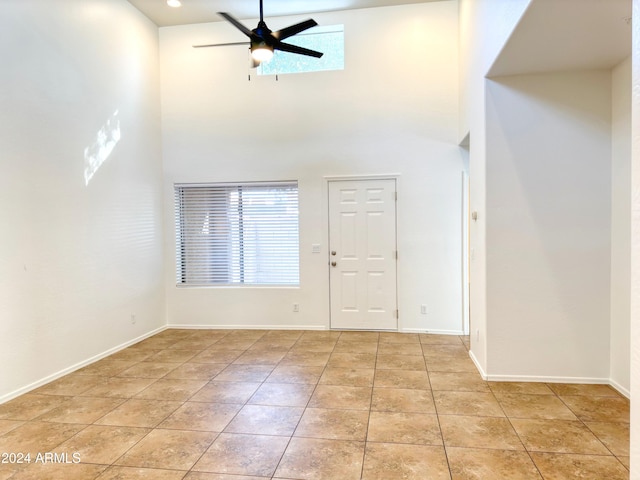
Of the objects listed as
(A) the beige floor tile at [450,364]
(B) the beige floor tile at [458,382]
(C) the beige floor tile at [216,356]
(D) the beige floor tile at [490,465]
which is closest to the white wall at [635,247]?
(D) the beige floor tile at [490,465]

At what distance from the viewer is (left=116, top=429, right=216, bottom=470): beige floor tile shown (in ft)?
7.03

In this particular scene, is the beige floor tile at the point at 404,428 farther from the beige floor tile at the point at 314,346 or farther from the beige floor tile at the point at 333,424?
the beige floor tile at the point at 314,346

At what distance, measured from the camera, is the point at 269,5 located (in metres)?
4.73

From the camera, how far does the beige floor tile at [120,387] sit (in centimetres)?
311

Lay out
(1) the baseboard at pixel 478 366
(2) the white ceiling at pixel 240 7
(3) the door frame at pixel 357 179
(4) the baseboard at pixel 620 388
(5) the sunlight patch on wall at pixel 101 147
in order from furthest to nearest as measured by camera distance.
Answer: (3) the door frame at pixel 357 179, (2) the white ceiling at pixel 240 7, (5) the sunlight patch on wall at pixel 101 147, (1) the baseboard at pixel 478 366, (4) the baseboard at pixel 620 388

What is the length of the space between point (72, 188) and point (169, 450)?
9.20ft

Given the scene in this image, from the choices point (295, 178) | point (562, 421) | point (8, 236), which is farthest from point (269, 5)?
point (562, 421)

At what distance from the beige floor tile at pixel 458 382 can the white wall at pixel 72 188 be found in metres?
3.58

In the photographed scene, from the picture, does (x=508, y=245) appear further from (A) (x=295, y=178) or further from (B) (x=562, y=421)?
(A) (x=295, y=178)

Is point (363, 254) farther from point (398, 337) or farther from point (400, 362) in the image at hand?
point (400, 362)

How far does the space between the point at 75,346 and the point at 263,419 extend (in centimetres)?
236

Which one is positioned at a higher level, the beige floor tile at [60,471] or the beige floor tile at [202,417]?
the beige floor tile at [60,471]

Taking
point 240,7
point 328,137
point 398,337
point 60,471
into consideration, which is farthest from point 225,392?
point 240,7

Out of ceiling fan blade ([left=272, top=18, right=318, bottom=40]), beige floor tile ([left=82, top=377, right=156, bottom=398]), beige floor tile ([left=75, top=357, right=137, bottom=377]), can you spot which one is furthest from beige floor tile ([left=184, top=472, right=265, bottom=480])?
ceiling fan blade ([left=272, top=18, right=318, bottom=40])
